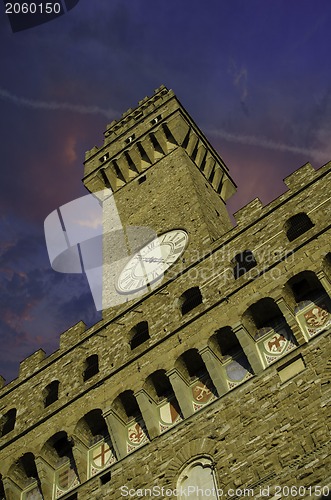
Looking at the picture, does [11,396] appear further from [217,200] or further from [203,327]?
[217,200]

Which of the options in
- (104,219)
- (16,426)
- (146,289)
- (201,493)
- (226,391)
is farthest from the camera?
(104,219)

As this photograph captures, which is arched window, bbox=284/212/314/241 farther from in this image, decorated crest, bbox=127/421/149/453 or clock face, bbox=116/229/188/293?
decorated crest, bbox=127/421/149/453

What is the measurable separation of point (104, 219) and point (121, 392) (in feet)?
32.7

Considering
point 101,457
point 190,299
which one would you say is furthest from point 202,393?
point 190,299

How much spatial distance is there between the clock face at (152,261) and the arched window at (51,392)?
10.6 feet

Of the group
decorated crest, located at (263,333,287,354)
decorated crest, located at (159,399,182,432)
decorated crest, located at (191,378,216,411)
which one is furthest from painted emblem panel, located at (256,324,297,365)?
decorated crest, located at (159,399,182,432)

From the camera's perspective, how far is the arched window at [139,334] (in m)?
15.6

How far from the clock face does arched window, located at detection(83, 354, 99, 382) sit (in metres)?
2.36

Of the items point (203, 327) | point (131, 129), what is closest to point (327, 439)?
point (203, 327)

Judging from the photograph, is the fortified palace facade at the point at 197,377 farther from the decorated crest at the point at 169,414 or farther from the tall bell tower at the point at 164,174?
the tall bell tower at the point at 164,174

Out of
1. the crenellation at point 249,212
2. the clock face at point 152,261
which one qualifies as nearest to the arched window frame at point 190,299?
the clock face at point 152,261

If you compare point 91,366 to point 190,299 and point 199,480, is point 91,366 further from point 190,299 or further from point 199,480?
point 199,480

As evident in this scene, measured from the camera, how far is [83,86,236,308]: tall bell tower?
63.6 feet

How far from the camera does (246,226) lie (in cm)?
1592
